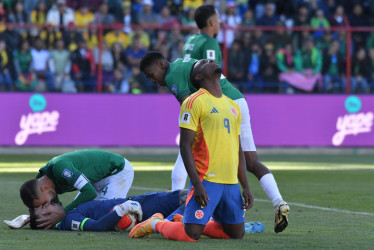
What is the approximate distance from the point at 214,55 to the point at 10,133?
11821 millimetres

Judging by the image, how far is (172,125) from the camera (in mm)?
21422

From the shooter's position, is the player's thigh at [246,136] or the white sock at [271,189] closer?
the white sock at [271,189]

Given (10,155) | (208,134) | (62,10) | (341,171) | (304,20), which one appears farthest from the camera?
(304,20)

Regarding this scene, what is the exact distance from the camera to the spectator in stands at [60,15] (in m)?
21.8

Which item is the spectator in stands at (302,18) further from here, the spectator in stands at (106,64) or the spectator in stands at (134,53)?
the spectator in stands at (106,64)

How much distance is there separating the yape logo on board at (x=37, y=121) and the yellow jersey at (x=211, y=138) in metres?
13.9

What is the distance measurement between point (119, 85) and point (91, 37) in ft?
4.38

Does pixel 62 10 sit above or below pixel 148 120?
above

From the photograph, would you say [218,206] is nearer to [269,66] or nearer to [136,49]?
[136,49]

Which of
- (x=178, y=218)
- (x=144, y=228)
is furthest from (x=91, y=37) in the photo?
(x=144, y=228)

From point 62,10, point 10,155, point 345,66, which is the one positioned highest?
point 62,10

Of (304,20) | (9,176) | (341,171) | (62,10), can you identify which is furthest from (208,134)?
(304,20)

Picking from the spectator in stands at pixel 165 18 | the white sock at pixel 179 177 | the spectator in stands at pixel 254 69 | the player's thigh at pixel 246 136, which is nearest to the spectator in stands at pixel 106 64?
the spectator in stands at pixel 165 18

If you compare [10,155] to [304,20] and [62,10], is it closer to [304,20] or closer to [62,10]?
[62,10]
